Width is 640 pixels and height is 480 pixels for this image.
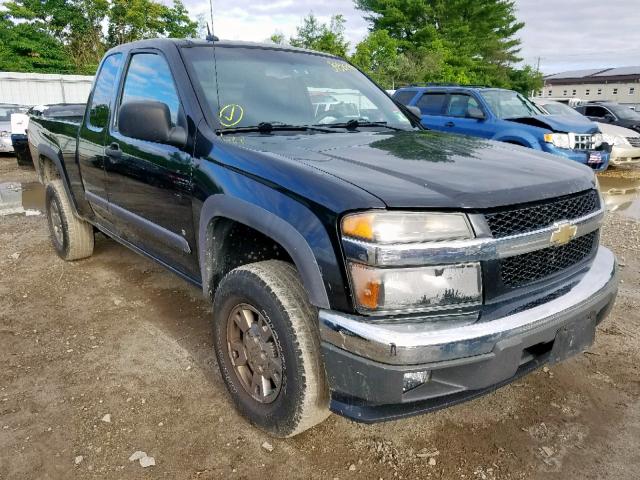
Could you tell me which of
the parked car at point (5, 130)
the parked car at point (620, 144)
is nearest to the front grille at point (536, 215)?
the parked car at point (620, 144)

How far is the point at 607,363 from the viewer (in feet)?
10.00

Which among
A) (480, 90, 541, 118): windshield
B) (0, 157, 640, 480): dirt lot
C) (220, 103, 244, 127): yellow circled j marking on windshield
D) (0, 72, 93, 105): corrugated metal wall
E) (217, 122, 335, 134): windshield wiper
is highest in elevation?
(0, 72, 93, 105): corrugated metal wall

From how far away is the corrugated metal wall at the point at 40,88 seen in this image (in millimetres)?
21170

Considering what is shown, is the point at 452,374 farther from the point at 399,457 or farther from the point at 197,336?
the point at 197,336

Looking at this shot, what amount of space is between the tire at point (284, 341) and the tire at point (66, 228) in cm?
275

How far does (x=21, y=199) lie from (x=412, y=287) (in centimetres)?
787

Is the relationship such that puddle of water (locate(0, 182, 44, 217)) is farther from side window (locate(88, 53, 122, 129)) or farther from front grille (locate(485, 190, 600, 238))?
front grille (locate(485, 190, 600, 238))

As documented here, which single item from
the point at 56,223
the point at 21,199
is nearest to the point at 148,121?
the point at 56,223

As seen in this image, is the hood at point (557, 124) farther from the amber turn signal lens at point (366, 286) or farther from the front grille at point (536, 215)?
the amber turn signal lens at point (366, 286)

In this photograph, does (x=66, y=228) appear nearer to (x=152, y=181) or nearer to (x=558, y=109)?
(x=152, y=181)

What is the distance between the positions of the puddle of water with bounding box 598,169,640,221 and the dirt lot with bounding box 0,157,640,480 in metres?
4.43

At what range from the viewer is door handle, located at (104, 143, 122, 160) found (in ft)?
10.7

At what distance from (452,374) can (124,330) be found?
8.08 ft

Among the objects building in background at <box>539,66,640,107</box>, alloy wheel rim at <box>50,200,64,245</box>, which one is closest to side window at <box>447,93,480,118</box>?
alloy wheel rim at <box>50,200,64,245</box>
